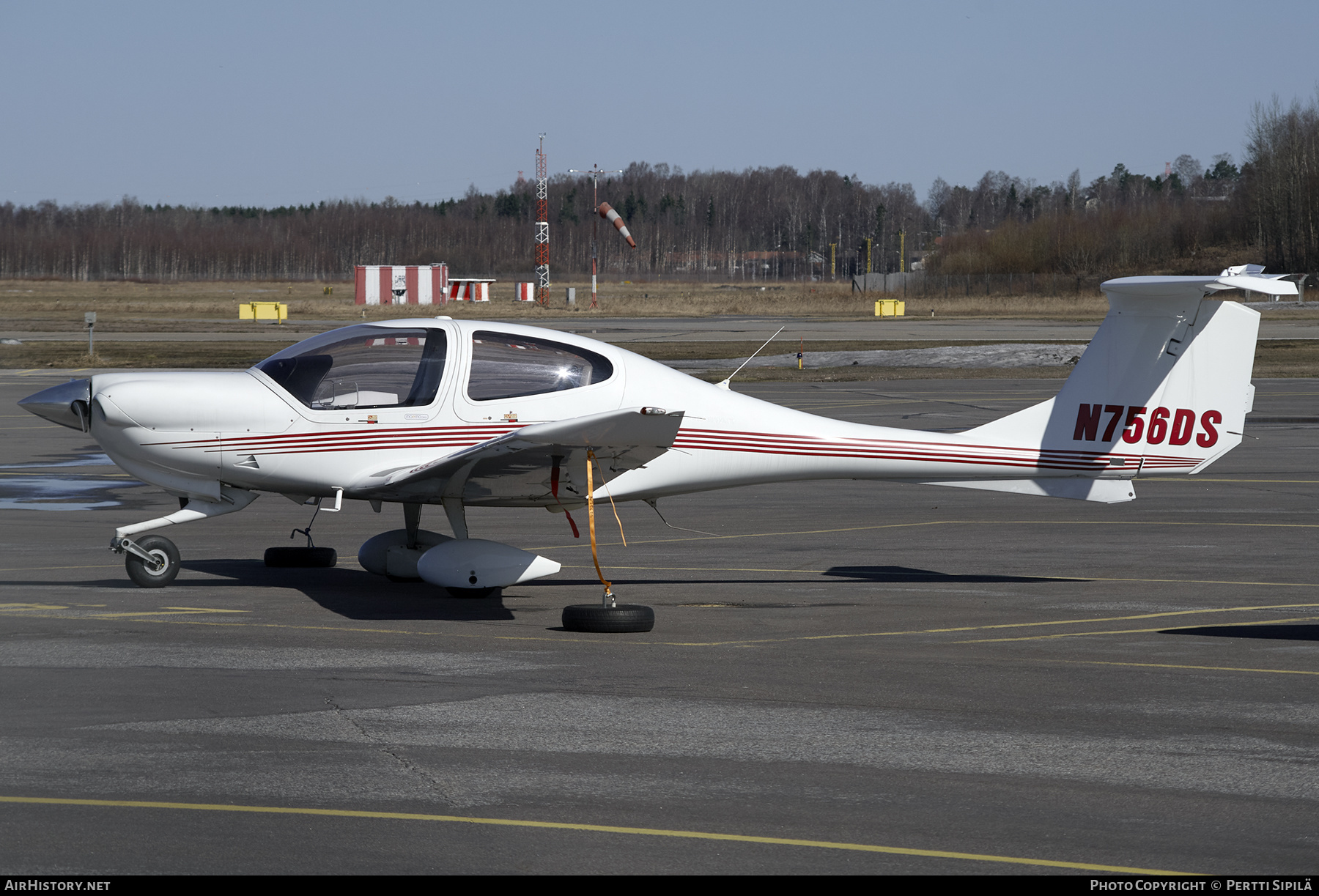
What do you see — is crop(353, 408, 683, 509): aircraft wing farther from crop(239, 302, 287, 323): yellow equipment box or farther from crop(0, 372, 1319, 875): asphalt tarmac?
crop(239, 302, 287, 323): yellow equipment box

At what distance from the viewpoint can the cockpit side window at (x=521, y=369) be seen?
969cm

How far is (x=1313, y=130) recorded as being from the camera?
10981 cm

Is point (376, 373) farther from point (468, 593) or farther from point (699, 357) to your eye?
point (699, 357)

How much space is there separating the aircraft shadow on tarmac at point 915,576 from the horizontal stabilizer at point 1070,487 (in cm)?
90

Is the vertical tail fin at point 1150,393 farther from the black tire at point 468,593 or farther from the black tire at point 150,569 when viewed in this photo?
the black tire at point 150,569

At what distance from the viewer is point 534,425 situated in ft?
31.1

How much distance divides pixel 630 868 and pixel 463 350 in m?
5.75

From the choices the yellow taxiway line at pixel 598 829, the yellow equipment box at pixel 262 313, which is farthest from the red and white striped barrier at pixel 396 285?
the yellow taxiway line at pixel 598 829

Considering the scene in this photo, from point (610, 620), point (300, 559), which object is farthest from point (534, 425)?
point (300, 559)

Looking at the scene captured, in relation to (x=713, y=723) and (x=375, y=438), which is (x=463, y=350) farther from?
(x=713, y=723)

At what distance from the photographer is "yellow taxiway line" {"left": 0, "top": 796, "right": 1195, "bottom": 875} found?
185 inches

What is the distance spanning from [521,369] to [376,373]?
1144mm

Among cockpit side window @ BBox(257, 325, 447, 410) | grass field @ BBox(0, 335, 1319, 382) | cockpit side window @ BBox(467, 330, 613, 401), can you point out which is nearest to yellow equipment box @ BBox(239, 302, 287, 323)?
grass field @ BBox(0, 335, 1319, 382)

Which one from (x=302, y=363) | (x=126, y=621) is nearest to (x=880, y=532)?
(x=302, y=363)
